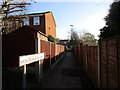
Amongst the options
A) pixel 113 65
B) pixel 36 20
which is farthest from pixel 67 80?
pixel 36 20

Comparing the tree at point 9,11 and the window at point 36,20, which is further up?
the window at point 36,20

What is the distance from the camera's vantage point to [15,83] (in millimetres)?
5312

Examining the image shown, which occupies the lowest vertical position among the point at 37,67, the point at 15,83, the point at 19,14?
the point at 15,83

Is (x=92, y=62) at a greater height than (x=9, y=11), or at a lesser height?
lesser

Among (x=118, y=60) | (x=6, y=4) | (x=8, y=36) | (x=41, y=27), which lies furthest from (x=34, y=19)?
(x=118, y=60)

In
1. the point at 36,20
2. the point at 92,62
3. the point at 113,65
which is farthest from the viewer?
the point at 36,20

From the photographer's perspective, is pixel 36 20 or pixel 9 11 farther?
pixel 36 20

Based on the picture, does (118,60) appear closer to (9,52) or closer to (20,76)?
(20,76)

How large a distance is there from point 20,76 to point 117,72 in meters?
4.88

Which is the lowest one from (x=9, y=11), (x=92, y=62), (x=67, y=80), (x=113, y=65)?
(x=67, y=80)

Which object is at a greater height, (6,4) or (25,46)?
(6,4)

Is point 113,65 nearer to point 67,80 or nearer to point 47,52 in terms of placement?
point 67,80

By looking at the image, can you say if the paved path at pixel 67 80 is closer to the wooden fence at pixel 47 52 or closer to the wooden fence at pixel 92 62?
the wooden fence at pixel 92 62

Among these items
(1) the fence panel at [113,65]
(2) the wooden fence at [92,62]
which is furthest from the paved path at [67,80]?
(1) the fence panel at [113,65]
